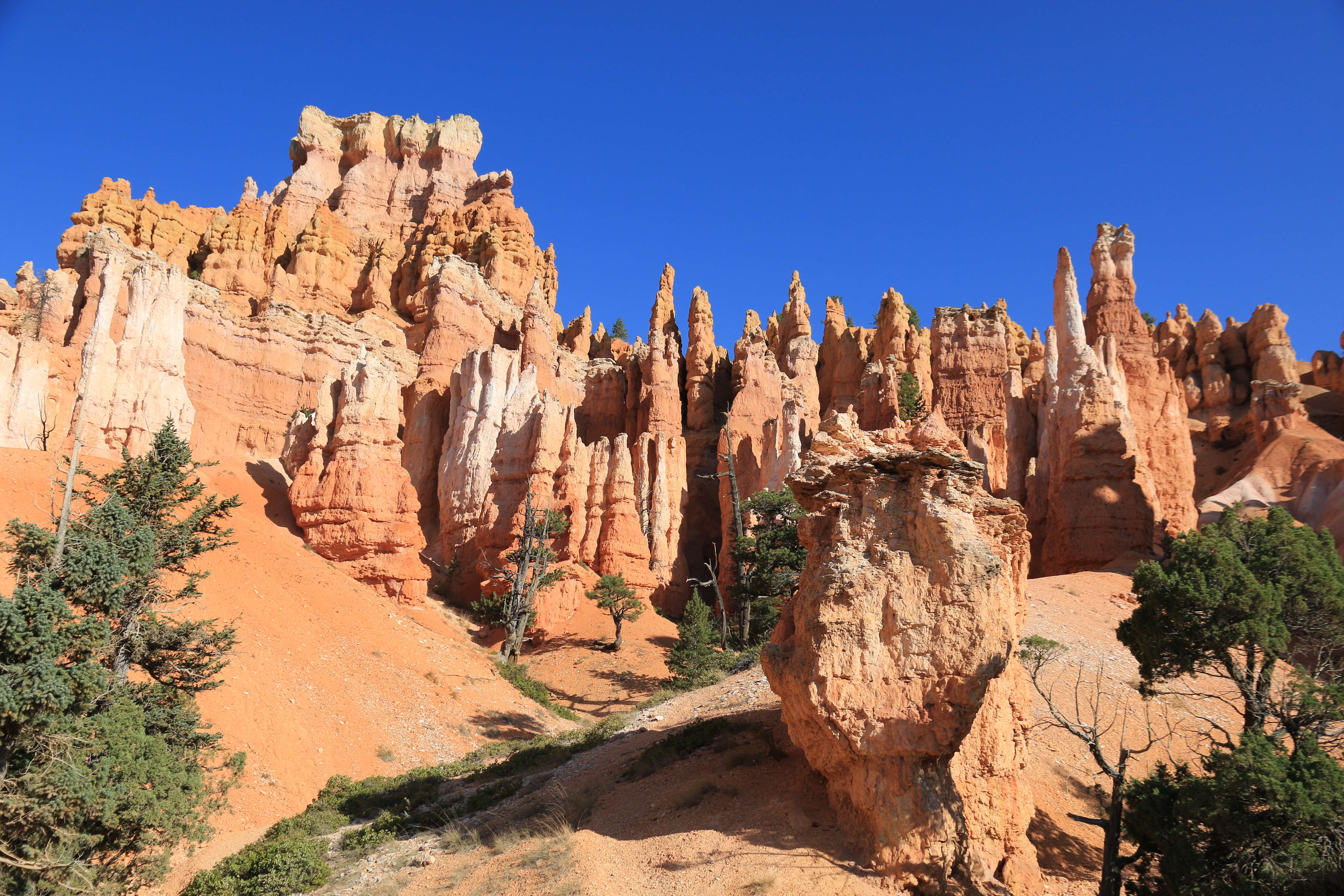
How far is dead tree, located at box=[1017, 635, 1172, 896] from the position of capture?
33.5 ft

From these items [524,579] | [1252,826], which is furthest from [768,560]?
[1252,826]

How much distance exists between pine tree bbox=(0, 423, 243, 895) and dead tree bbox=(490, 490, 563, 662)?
1654 centimetres

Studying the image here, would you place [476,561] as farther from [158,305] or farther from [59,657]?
[59,657]

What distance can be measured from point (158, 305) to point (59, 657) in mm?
25643

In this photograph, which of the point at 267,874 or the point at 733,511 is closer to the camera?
the point at 267,874

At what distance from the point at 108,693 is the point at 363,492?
18.8 meters

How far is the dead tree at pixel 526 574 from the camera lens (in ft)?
103

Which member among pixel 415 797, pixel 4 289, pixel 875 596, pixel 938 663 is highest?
pixel 4 289

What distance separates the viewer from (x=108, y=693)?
11.6 metres

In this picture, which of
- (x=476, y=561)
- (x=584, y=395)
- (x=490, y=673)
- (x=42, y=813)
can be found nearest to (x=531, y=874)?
(x=42, y=813)

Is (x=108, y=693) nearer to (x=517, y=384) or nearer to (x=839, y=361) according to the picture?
(x=517, y=384)

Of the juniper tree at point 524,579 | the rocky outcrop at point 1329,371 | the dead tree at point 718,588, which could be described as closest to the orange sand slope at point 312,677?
the juniper tree at point 524,579

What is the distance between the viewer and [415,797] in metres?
17.0

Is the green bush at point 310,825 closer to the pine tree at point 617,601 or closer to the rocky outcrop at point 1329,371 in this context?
the pine tree at point 617,601
